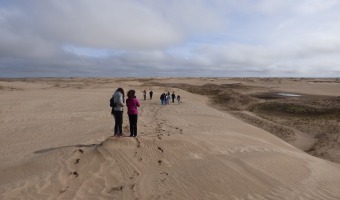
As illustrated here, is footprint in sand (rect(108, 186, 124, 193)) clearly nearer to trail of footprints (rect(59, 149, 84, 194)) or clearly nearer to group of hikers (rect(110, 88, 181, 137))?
trail of footprints (rect(59, 149, 84, 194))

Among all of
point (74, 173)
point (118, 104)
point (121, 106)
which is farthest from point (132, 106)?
point (74, 173)

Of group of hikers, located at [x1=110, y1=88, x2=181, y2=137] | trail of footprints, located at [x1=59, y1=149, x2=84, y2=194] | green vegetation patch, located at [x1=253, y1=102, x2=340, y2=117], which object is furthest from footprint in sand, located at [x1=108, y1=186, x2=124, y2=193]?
green vegetation patch, located at [x1=253, y1=102, x2=340, y2=117]

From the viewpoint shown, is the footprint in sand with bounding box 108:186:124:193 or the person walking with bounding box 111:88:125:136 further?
the person walking with bounding box 111:88:125:136

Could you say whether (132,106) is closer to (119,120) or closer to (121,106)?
(121,106)

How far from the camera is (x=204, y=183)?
803 centimetres

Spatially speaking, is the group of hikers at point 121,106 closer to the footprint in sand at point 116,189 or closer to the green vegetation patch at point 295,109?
the footprint in sand at point 116,189

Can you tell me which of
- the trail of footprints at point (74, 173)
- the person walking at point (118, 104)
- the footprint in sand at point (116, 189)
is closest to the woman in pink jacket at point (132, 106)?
the person walking at point (118, 104)

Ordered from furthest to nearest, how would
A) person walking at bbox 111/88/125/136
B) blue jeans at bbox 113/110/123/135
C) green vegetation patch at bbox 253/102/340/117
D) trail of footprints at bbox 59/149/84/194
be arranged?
1. green vegetation patch at bbox 253/102/340/117
2. blue jeans at bbox 113/110/123/135
3. person walking at bbox 111/88/125/136
4. trail of footprints at bbox 59/149/84/194

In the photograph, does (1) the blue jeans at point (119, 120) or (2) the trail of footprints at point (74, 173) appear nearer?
(2) the trail of footprints at point (74, 173)

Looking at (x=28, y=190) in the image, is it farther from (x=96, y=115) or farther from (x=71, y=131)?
(x=96, y=115)

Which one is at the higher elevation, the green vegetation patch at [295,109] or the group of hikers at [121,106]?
the group of hikers at [121,106]

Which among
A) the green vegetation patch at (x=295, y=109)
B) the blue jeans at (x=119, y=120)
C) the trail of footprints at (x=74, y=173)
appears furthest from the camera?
the green vegetation patch at (x=295, y=109)

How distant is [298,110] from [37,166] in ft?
85.1

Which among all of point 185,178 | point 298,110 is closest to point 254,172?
point 185,178
